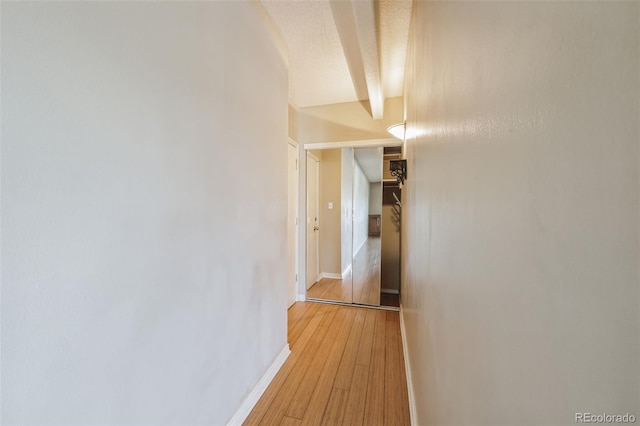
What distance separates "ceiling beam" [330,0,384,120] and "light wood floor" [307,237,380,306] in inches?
73.4

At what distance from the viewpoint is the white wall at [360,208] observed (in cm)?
322

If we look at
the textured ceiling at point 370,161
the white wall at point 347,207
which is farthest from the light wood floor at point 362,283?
the textured ceiling at point 370,161

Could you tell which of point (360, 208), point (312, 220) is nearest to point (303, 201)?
point (312, 220)

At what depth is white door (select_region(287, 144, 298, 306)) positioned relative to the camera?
3139 mm

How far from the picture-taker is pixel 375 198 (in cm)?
321

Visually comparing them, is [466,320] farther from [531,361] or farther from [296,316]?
[296,316]

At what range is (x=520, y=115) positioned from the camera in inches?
14.5

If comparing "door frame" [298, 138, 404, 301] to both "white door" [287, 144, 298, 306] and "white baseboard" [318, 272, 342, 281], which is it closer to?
"white door" [287, 144, 298, 306]

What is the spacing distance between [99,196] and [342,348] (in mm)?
2128

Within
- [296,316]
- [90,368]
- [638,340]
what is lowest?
[296,316]

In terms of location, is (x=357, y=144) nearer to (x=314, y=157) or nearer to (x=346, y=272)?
(x=314, y=157)

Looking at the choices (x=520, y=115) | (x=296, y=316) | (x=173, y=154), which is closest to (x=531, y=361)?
(x=520, y=115)

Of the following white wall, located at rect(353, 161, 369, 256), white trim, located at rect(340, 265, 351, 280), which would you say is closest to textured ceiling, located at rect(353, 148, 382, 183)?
white wall, located at rect(353, 161, 369, 256)

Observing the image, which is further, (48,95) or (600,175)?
(48,95)
